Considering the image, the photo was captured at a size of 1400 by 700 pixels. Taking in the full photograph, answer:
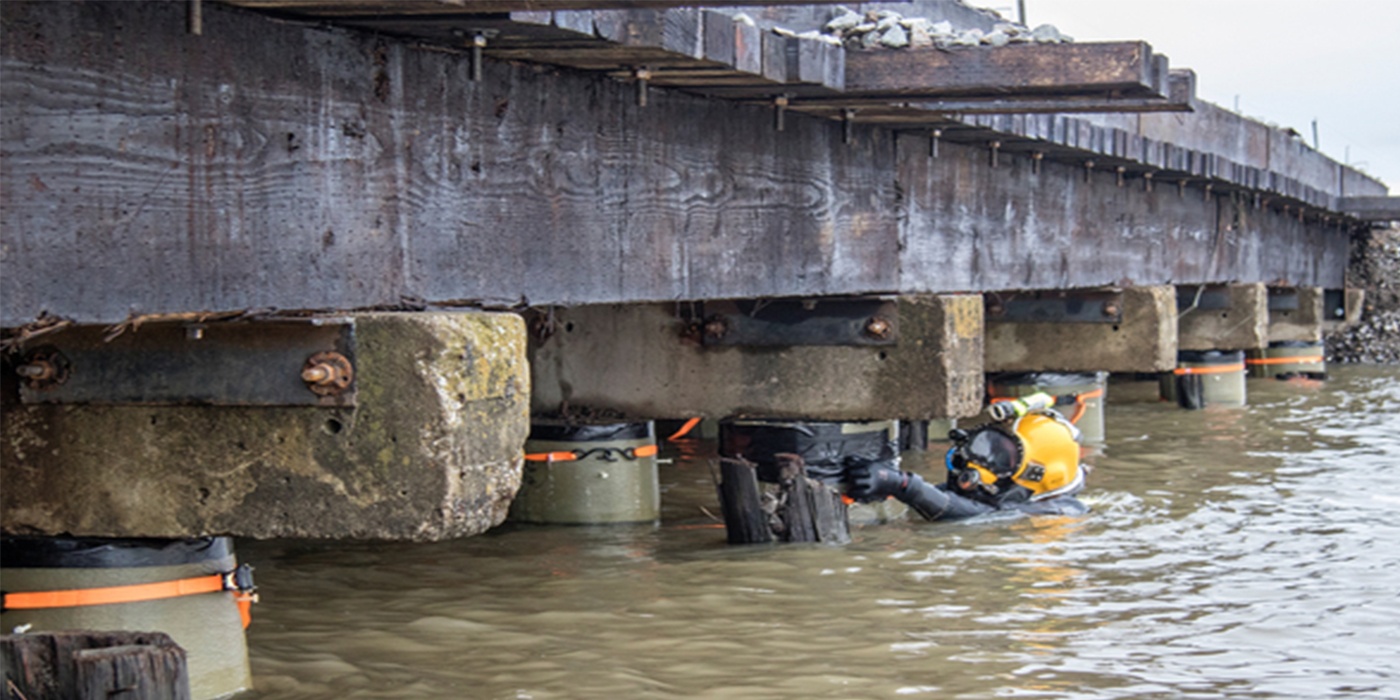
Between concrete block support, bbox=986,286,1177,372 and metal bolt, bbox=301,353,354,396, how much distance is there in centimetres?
1038

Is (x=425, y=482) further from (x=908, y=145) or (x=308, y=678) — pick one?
(x=908, y=145)

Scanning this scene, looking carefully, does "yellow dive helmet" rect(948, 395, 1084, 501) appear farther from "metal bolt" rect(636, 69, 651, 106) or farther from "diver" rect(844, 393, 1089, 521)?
"metal bolt" rect(636, 69, 651, 106)

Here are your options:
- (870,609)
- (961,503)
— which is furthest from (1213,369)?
(870,609)

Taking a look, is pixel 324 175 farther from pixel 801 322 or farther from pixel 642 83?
pixel 801 322

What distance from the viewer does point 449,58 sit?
5895 mm

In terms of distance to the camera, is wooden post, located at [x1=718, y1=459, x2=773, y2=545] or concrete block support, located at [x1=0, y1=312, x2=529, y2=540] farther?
wooden post, located at [x1=718, y1=459, x2=773, y2=545]

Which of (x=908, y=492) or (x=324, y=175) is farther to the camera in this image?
(x=908, y=492)

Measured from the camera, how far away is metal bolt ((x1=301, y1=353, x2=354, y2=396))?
509 cm

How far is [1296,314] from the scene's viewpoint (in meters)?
23.9

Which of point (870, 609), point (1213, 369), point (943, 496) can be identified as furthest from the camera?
point (1213, 369)

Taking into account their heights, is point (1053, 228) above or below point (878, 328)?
above

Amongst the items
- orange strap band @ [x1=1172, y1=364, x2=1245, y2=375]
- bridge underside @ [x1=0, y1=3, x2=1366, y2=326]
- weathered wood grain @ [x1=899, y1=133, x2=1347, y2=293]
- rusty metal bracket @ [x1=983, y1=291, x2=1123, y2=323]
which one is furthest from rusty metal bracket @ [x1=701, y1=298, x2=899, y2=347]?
orange strap band @ [x1=1172, y1=364, x2=1245, y2=375]

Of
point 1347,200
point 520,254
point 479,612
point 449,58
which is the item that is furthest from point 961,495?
point 1347,200

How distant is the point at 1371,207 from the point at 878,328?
619 inches
